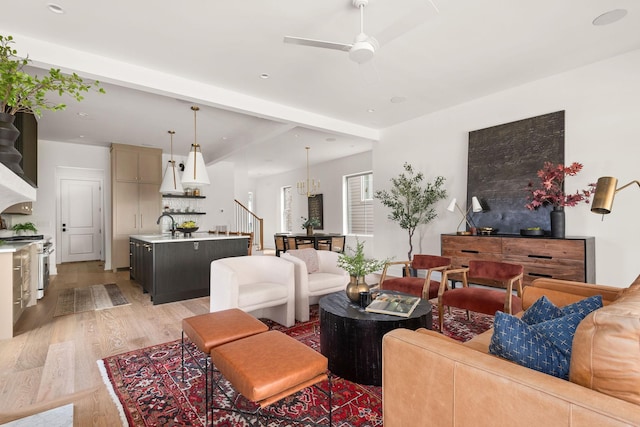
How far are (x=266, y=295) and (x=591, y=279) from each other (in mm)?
3642

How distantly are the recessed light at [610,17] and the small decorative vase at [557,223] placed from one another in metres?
1.91

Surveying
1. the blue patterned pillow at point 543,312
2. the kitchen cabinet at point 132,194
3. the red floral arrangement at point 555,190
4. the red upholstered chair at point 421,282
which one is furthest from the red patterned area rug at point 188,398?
the kitchen cabinet at point 132,194

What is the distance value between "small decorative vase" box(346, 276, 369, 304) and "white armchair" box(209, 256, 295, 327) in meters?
0.95

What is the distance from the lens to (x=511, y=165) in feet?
14.1

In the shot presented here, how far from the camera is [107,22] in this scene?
9.07 ft

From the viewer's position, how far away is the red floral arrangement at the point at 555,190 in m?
3.61

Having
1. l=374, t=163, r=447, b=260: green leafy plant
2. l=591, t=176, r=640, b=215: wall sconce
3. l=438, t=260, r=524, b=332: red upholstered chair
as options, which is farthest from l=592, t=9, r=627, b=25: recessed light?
l=374, t=163, r=447, b=260: green leafy plant

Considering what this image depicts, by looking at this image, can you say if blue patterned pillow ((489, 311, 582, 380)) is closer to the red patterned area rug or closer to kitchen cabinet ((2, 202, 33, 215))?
the red patterned area rug

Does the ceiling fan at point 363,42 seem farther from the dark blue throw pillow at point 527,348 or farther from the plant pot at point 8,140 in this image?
the dark blue throw pillow at point 527,348

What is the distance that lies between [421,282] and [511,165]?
230cm

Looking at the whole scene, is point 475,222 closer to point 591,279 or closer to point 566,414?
point 591,279

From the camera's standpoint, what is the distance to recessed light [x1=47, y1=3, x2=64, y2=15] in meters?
2.55

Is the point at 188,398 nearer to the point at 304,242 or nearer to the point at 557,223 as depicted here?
the point at 557,223

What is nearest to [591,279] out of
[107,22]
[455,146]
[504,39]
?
[455,146]
